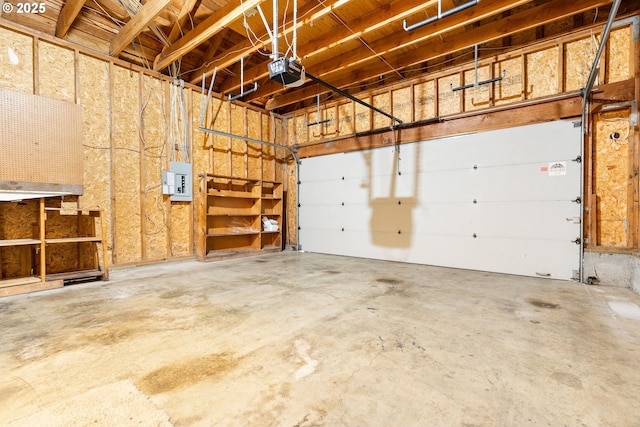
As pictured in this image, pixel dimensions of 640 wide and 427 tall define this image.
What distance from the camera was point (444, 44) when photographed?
14.0 feet

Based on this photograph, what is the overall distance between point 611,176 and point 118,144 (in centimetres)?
693

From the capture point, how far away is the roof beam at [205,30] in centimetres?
323

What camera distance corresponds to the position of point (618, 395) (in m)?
1.36

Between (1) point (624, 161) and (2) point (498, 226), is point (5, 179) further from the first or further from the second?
(1) point (624, 161)

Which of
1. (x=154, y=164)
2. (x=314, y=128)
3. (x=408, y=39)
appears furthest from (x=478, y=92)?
(x=154, y=164)

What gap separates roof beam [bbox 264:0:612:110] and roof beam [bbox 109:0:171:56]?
7.66ft

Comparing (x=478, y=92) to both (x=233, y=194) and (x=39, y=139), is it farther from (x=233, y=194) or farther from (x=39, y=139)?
(x=39, y=139)

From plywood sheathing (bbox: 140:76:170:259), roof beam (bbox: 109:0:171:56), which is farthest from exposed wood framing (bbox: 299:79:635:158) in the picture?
roof beam (bbox: 109:0:171:56)

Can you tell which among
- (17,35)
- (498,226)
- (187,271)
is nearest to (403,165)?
(498,226)

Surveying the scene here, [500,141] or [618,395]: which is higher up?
[500,141]

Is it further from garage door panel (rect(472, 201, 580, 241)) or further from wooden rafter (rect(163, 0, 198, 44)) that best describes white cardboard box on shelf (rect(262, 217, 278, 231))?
garage door panel (rect(472, 201, 580, 241))

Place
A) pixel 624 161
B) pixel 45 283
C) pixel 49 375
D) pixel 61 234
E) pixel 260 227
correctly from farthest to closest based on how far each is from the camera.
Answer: pixel 260 227
pixel 61 234
pixel 624 161
pixel 45 283
pixel 49 375

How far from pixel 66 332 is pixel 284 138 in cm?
571

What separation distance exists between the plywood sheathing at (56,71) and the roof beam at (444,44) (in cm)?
287
